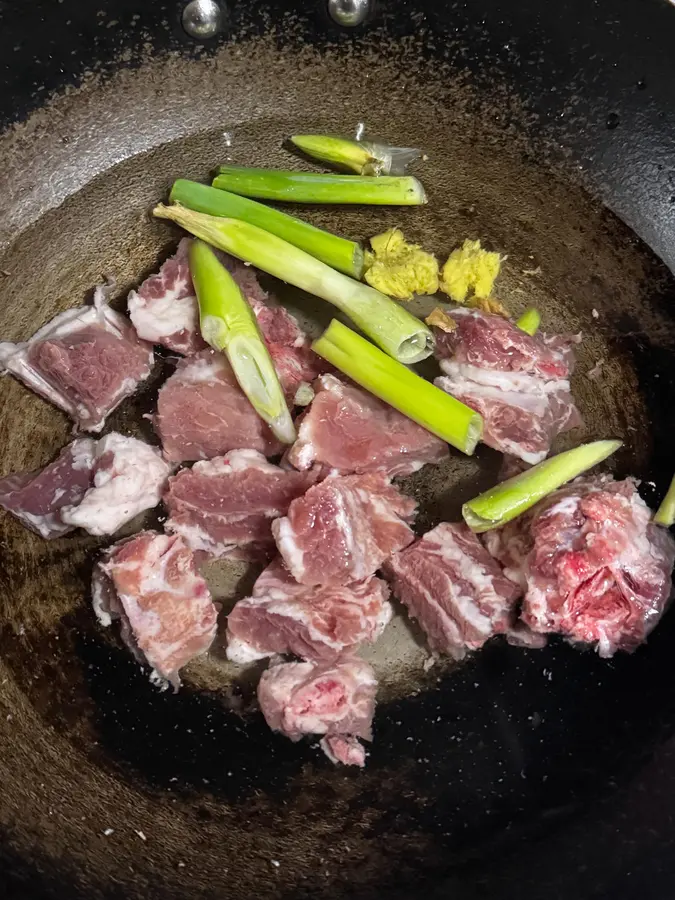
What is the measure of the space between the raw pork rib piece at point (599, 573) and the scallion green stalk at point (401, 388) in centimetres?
43

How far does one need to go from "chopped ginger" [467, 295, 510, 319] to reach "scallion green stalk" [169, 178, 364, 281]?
0.48 m

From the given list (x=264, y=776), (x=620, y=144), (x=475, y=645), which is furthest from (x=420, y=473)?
(x=620, y=144)

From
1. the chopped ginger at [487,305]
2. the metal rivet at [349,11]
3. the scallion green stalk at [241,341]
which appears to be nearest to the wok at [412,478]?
the metal rivet at [349,11]

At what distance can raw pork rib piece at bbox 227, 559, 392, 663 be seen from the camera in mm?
2436

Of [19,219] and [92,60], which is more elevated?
[92,60]

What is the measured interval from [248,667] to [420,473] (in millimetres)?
1002

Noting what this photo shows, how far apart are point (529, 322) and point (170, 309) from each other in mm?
1412

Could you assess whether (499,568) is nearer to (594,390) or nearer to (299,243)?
(594,390)

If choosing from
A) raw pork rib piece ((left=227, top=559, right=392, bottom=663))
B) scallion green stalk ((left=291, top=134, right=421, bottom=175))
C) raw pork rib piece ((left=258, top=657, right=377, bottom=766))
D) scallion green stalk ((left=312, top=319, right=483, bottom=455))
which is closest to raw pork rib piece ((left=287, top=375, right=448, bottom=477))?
scallion green stalk ((left=312, top=319, right=483, bottom=455))

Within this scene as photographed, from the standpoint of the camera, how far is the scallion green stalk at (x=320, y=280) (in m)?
2.57

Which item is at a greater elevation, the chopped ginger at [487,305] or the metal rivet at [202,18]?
the metal rivet at [202,18]

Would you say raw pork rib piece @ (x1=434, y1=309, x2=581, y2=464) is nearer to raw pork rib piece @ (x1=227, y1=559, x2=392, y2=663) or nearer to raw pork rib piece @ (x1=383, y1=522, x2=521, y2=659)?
raw pork rib piece @ (x1=383, y1=522, x2=521, y2=659)

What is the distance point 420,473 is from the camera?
2.77m

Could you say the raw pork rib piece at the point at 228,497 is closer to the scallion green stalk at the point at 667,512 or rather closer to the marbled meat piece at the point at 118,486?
the marbled meat piece at the point at 118,486
